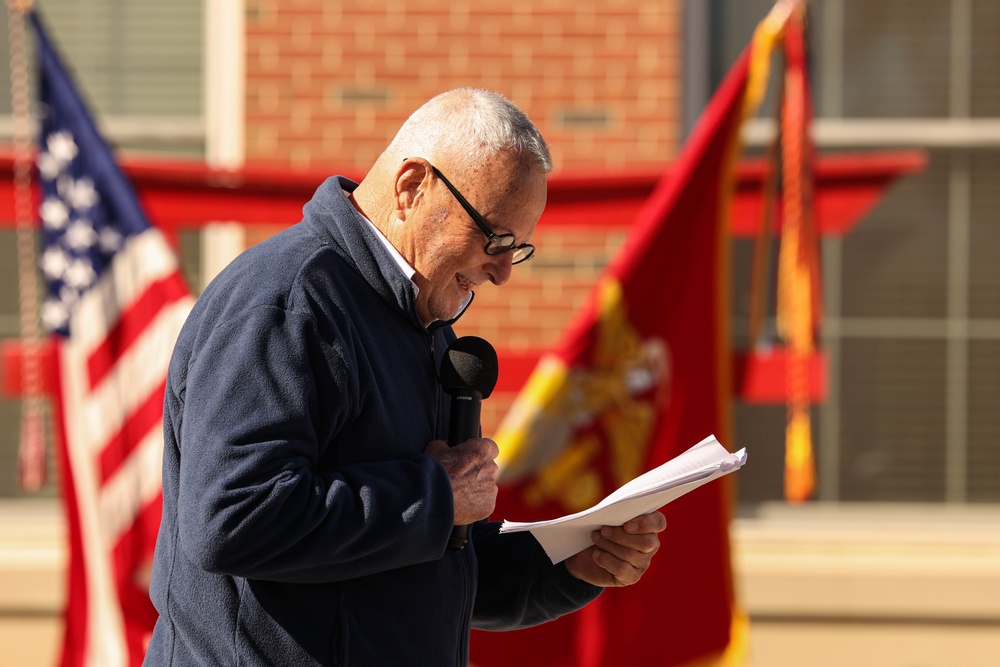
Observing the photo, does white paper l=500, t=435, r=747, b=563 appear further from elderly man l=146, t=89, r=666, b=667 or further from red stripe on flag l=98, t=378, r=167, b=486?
red stripe on flag l=98, t=378, r=167, b=486

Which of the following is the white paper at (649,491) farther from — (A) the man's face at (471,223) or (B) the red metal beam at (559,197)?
(B) the red metal beam at (559,197)

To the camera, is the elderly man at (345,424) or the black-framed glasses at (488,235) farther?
the black-framed glasses at (488,235)

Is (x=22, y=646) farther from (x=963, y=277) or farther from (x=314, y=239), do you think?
(x=963, y=277)

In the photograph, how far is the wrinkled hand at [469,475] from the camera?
1673 mm

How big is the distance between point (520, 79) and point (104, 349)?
190 cm

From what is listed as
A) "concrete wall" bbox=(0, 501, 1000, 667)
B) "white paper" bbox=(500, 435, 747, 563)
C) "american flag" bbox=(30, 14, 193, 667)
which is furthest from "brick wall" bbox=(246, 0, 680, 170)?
"white paper" bbox=(500, 435, 747, 563)

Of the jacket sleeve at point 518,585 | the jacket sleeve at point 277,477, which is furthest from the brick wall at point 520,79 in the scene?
the jacket sleeve at point 277,477

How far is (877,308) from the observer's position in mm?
4840

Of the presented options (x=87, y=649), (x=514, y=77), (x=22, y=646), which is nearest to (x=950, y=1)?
(x=514, y=77)

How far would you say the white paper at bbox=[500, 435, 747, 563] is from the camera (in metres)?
1.72

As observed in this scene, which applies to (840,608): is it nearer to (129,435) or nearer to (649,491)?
(129,435)

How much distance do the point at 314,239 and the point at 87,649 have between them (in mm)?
2662

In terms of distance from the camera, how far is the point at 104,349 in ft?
12.3

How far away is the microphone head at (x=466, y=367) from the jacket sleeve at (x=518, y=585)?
1.29 feet
